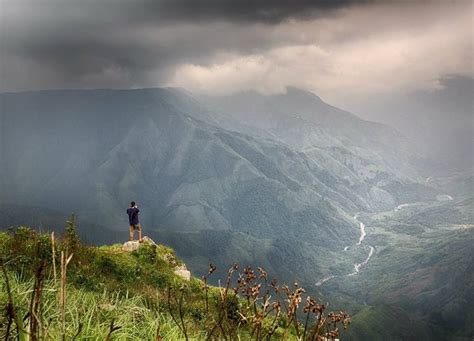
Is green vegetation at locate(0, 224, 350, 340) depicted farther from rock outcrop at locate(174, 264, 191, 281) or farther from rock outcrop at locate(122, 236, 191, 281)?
rock outcrop at locate(174, 264, 191, 281)

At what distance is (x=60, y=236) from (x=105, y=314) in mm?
11087

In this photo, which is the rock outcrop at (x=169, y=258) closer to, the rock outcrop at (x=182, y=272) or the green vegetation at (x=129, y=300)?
the rock outcrop at (x=182, y=272)

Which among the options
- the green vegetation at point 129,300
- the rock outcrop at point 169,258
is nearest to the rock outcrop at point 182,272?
the rock outcrop at point 169,258

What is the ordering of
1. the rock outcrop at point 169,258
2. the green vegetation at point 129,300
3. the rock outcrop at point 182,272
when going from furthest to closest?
the rock outcrop at point 169,258
the rock outcrop at point 182,272
the green vegetation at point 129,300

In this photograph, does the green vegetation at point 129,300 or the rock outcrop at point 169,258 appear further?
the rock outcrop at point 169,258

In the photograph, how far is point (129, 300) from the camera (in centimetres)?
1076

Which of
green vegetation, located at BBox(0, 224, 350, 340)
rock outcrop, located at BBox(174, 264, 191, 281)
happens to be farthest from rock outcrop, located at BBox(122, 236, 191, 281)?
green vegetation, located at BBox(0, 224, 350, 340)

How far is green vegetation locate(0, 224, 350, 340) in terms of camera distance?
382 cm

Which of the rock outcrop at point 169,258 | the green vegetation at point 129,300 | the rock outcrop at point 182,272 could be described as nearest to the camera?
the green vegetation at point 129,300

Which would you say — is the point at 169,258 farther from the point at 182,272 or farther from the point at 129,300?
the point at 129,300

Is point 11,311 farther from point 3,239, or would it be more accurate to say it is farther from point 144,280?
point 144,280

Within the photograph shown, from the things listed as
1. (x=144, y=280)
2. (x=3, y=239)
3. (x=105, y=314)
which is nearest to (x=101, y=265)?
(x=144, y=280)

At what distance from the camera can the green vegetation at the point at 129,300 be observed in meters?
3.82

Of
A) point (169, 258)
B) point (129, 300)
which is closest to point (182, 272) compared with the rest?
point (169, 258)
